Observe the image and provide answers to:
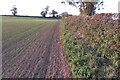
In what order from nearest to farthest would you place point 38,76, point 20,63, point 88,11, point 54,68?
point 38,76 < point 54,68 < point 20,63 < point 88,11

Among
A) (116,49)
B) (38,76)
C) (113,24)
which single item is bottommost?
(38,76)

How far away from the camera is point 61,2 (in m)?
38.6

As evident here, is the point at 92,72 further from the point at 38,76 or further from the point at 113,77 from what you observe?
the point at 38,76

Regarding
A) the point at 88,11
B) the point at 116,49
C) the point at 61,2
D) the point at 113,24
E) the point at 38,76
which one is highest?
the point at 61,2

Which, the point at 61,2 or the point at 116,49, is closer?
the point at 116,49

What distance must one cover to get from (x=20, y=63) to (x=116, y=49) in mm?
4219

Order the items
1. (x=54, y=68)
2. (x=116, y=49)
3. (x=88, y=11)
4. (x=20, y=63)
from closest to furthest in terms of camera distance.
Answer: (x=54, y=68) < (x=20, y=63) < (x=116, y=49) < (x=88, y=11)

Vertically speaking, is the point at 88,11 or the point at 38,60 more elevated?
the point at 88,11

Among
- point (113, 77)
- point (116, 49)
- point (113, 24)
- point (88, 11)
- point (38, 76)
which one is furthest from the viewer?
point (88, 11)

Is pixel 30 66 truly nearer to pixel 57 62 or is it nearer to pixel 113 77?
pixel 57 62

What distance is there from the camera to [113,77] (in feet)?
19.7

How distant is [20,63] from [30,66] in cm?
65

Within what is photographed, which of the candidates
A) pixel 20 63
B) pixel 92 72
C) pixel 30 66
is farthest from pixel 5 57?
pixel 92 72

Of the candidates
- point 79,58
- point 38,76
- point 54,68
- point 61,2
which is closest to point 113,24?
point 79,58
